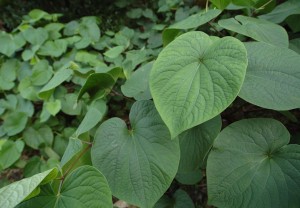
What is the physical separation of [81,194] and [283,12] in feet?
3.50

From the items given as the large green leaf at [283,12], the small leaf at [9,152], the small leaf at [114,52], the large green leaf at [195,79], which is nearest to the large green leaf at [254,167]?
the large green leaf at [195,79]

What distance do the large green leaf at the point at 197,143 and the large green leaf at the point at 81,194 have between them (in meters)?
0.32

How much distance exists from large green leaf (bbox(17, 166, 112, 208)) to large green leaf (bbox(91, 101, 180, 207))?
120mm

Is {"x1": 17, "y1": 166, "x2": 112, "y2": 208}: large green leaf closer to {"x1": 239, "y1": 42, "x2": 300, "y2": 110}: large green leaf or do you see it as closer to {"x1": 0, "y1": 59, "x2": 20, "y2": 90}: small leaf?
{"x1": 239, "y1": 42, "x2": 300, "y2": 110}: large green leaf

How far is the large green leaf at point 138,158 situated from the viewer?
854 millimetres

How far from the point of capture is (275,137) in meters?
0.91

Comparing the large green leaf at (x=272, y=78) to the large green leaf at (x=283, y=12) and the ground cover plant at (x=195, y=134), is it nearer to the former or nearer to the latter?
the ground cover plant at (x=195, y=134)

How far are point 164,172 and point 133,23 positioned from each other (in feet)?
6.56

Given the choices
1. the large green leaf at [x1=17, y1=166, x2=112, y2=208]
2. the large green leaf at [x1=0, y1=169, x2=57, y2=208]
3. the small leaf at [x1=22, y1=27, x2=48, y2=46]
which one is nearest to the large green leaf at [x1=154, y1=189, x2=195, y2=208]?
the large green leaf at [x1=17, y1=166, x2=112, y2=208]

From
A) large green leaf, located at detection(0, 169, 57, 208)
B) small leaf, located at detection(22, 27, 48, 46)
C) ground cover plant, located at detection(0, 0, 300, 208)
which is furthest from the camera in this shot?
small leaf, located at detection(22, 27, 48, 46)

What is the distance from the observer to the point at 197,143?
0.98 meters

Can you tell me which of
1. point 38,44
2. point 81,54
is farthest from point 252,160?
point 38,44

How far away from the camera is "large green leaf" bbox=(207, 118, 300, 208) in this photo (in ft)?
2.79

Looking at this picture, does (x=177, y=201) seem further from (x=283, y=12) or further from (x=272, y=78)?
(x=283, y=12)
